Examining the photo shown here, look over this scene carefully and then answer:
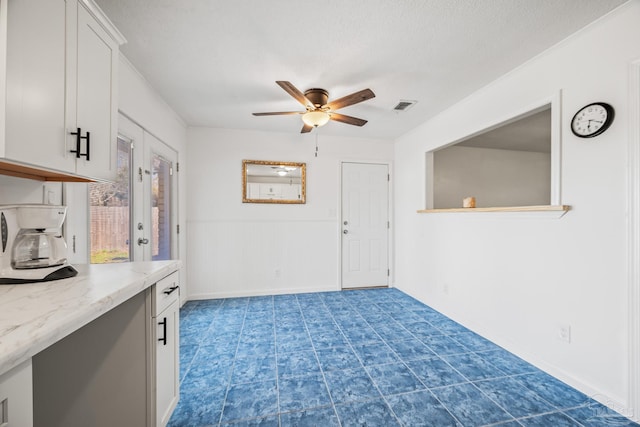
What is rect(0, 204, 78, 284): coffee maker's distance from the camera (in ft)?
3.47

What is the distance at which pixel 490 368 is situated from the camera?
1.99m

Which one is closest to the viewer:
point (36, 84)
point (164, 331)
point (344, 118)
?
point (36, 84)

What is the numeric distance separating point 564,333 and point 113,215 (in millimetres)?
3395

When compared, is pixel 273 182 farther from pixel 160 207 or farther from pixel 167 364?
pixel 167 364

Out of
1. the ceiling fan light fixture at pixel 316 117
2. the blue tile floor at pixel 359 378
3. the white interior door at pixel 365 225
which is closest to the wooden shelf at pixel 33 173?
the blue tile floor at pixel 359 378

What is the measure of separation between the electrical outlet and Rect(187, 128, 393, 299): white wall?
2.56 metres

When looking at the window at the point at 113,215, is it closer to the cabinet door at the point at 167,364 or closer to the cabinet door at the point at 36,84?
the cabinet door at the point at 36,84

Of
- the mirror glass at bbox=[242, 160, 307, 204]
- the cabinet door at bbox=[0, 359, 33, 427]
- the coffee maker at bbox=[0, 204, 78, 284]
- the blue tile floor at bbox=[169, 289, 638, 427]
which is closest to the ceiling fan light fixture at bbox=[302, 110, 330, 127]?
the mirror glass at bbox=[242, 160, 307, 204]

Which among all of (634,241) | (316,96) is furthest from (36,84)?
(634,241)

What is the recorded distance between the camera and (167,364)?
4.61 feet

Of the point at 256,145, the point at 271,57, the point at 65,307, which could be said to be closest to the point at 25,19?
the point at 65,307

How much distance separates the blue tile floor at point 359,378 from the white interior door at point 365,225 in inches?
45.4

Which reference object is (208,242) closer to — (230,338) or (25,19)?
(230,338)

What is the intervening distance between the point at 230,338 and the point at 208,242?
1570 millimetres
